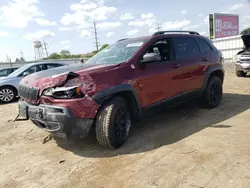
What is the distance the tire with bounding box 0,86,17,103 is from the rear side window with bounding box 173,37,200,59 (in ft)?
22.5

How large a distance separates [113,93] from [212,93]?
3.08 m

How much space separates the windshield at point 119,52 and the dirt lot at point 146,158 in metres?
1.36

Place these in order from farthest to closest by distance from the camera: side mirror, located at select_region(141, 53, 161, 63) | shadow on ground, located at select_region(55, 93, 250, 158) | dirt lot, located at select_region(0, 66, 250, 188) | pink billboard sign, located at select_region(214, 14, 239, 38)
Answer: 1. pink billboard sign, located at select_region(214, 14, 239, 38)
2. side mirror, located at select_region(141, 53, 161, 63)
3. shadow on ground, located at select_region(55, 93, 250, 158)
4. dirt lot, located at select_region(0, 66, 250, 188)

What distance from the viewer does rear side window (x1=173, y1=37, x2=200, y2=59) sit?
15.3 feet

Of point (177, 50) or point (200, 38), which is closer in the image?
point (177, 50)

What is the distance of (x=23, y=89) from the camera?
3.75 metres

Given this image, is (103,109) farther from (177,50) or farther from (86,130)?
(177,50)

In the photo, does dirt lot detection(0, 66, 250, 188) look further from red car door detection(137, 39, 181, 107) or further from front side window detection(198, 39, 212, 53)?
front side window detection(198, 39, 212, 53)

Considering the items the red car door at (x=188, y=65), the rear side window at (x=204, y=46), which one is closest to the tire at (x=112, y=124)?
the red car door at (x=188, y=65)

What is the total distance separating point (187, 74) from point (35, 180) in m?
3.33

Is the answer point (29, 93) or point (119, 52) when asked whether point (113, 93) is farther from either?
point (29, 93)

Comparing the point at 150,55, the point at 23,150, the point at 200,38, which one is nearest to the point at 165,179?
the point at 150,55

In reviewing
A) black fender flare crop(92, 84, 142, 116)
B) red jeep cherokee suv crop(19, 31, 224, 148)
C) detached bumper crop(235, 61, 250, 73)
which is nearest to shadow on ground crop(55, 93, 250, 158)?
red jeep cherokee suv crop(19, 31, 224, 148)

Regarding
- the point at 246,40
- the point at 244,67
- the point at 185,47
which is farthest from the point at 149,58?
the point at 246,40
